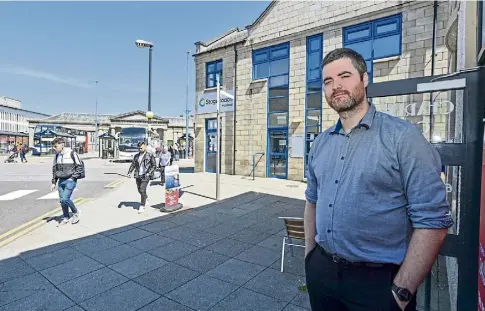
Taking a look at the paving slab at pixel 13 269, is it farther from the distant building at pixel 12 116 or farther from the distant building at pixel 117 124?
the distant building at pixel 12 116

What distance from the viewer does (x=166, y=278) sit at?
3.64 meters

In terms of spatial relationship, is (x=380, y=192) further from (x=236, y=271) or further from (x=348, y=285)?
(x=236, y=271)

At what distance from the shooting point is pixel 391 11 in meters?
10.0

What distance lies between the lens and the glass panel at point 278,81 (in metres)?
13.0

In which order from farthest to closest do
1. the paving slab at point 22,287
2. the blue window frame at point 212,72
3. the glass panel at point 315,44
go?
the blue window frame at point 212,72, the glass panel at point 315,44, the paving slab at point 22,287

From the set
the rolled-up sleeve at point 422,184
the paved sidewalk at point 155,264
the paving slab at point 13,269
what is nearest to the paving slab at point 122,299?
the paved sidewalk at point 155,264

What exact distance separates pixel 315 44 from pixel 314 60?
0.69 m

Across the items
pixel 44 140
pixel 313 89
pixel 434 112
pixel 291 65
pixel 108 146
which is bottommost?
pixel 108 146

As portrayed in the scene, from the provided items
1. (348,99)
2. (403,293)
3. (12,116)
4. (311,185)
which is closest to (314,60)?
(311,185)

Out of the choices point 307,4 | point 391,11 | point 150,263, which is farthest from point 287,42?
point 150,263

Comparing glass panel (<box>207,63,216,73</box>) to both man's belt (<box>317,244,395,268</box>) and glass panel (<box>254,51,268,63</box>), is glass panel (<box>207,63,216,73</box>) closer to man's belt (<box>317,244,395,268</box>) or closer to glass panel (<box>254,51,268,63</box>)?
glass panel (<box>254,51,268,63</box>)

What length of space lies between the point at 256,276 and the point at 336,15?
443 inches

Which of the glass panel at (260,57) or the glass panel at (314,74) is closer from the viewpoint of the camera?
the glass panel at (314,74)

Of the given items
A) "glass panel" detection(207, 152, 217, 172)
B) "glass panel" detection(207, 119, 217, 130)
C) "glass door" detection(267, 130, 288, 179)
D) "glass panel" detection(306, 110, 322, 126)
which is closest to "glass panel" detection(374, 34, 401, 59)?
"glass panel" detection(306, 110, 322, 126)
